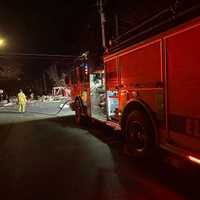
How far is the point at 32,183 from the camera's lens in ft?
15.4

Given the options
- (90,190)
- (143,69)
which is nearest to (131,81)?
(143,69)

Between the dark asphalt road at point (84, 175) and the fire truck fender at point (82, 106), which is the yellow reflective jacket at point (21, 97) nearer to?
the fire truck fender at point (82, 106)

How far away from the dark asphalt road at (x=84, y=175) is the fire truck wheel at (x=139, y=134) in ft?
0.86

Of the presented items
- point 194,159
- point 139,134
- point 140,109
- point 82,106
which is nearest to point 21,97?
point 82,106

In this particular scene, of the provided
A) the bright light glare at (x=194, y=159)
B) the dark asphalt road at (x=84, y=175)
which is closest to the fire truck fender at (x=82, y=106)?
the dark asphalt road at (x=84, y=175)

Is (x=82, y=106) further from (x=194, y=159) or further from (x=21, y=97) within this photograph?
(x=21, y=97)

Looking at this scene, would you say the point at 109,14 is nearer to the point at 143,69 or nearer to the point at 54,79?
the point at 143,69

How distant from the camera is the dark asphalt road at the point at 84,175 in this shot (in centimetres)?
417

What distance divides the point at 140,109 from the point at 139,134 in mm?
545

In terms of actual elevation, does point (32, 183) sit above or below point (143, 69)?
below

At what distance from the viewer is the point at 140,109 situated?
17.6ft

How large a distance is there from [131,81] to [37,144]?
3621 mm

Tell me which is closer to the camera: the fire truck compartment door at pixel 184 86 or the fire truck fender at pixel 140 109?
the fire truck compartment door at pixel 184 86

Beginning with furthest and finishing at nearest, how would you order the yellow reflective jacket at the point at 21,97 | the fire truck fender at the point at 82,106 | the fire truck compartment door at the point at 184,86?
the yellow reflective jacket at the point at 21,97, the fire truck fender at the point at 82,106, the fire truck compartment door at the point at 184,86
